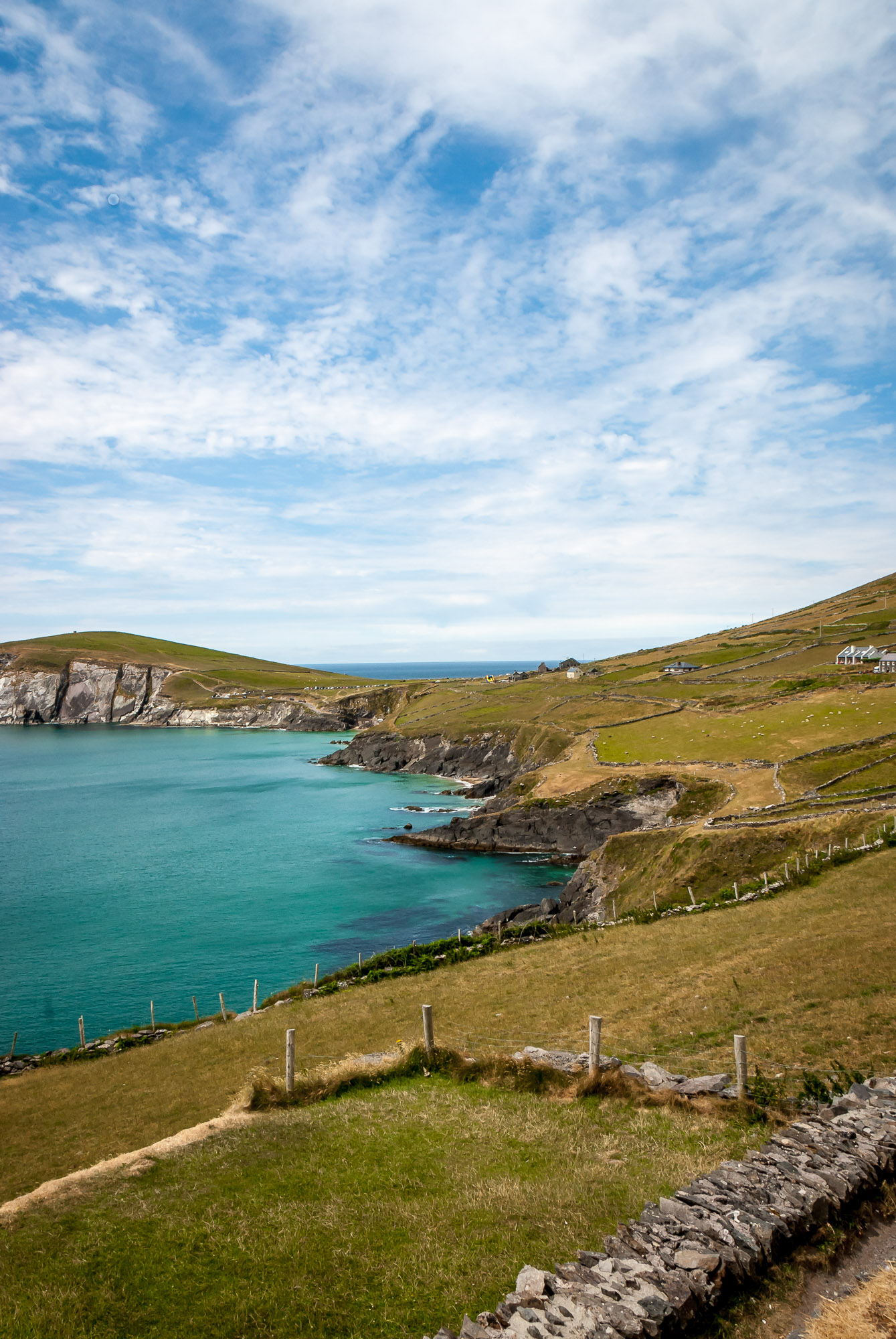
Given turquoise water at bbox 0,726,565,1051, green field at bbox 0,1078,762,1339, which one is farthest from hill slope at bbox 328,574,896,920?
green field at bbox 0,1078,762,1339

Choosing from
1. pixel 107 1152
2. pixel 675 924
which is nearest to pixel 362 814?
pixel 675 924

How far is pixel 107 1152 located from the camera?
1991 cm

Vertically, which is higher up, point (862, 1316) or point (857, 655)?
point (857, 655)

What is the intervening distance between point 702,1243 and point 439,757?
13340 cm

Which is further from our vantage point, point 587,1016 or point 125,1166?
point 587,1016

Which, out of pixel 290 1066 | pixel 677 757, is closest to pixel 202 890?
pixel 290 1066

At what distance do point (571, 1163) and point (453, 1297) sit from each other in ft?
15.1

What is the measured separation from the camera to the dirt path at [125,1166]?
14.6 metres

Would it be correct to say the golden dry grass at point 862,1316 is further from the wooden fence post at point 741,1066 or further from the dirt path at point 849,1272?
the wooden fence post at point 741,1066

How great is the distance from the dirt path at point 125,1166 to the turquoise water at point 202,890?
2572 centimetres

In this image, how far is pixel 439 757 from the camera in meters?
142

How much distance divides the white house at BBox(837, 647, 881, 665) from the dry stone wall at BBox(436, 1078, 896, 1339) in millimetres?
129033

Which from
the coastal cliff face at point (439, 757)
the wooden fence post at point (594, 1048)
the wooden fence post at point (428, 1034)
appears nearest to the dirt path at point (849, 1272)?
the wooden fence post at point (594, 1048)

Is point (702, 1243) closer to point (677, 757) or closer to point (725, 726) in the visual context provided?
point (677, 757)
